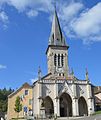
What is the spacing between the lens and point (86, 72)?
5475 cm

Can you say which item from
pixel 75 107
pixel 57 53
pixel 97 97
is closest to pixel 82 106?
pixel 75 107

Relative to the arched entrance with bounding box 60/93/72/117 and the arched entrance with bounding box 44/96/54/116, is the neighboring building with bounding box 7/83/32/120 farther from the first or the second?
the arched entrance with bounding box 60/93/72/117

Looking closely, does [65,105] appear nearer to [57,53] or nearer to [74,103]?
[74,103]

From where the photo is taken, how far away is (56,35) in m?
69.8

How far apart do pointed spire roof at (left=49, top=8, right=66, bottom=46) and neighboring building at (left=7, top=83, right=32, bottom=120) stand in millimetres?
14989

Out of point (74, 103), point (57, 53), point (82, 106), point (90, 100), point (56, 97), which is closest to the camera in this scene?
point (56, 97)

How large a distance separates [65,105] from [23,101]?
1092 cm

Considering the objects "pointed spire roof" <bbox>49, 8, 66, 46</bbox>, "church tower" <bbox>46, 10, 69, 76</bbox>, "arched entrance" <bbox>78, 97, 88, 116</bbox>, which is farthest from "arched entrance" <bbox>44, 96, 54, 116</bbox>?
"pointed spire roof" <bbox>49, 8, 66, 46</bbox>

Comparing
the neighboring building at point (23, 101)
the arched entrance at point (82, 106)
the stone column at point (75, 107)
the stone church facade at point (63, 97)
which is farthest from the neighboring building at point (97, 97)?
the neighboring building at point (23, 101)

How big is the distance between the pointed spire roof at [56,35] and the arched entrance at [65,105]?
747 inches

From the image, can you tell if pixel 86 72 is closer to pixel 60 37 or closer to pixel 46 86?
pixel 46 86

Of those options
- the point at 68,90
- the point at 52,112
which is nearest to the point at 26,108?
the point at 52,112

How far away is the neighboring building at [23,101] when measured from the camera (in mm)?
57869

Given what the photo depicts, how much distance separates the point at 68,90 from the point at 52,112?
582 cm
